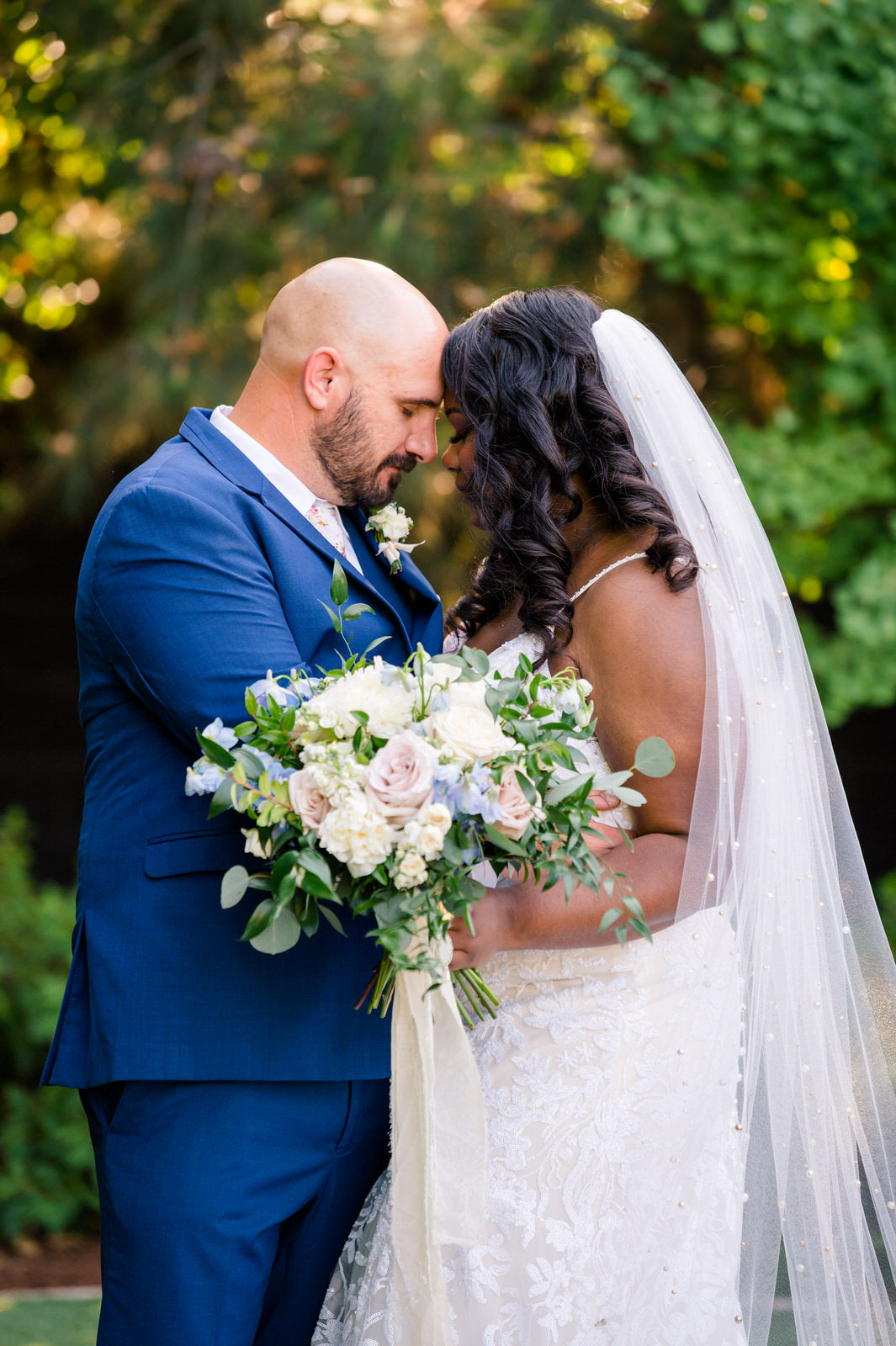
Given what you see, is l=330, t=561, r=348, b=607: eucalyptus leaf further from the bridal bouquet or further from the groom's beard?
the groom's beard

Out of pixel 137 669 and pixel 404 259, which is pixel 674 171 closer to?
pixel 404 259

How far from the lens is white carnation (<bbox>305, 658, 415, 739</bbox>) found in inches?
69.4

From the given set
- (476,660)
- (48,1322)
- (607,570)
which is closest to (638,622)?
(607,570)

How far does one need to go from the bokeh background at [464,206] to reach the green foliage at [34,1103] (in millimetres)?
12

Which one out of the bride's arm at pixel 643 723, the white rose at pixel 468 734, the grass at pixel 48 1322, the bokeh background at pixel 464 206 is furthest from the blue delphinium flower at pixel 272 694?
the bokeh background at pixel 464 206

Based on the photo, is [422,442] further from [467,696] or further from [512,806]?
[512,806]

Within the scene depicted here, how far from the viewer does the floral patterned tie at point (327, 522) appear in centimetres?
262

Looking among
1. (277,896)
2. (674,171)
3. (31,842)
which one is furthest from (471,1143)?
(31,842)

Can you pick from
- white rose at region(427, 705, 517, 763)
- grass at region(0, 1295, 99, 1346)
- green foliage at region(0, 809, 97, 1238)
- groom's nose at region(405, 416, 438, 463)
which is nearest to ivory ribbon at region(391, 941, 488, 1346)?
white rose at region(427, 705, 517, 763)

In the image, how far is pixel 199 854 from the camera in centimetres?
218

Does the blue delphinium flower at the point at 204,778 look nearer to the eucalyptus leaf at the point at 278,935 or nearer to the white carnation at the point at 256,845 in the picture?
the white carnation at the point at 256,845

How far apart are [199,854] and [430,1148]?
64 cm

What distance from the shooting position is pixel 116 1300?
2143 mm

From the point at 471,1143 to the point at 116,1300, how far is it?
27.6 inches
